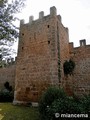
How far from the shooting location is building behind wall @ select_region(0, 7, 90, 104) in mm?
11297

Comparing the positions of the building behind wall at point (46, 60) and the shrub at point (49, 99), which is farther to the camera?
the building behind wall at point (46, 60)

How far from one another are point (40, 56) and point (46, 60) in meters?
0.75

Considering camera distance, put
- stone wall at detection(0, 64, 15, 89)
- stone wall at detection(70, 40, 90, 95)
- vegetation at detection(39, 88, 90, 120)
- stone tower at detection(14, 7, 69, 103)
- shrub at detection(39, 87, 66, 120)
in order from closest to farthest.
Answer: vegetation at detection(39, 88, 90, 120) → shrub at detection(39, 87, 66, 120) → stone tower at detection(14, 7, 69, 103) → stone wall at detection(70, 40, 90, 95) → stone wall at detection(0, 64, 15, 89)

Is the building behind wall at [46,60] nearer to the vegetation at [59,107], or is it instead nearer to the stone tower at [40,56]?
the stone tower at [40,56]

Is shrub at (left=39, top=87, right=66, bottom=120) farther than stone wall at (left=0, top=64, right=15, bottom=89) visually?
No

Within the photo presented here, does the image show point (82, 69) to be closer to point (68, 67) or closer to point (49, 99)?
point (68, 67)

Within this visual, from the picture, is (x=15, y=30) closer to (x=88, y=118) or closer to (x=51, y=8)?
(x=51, y=8)

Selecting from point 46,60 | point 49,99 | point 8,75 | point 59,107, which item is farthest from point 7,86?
point 59,107

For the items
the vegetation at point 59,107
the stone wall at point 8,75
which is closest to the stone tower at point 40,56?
the vegetation at point 59,107

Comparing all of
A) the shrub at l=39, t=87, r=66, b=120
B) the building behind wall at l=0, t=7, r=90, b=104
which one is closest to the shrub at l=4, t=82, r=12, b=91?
the building behind wall at l=0, t=7, r=90, b=104

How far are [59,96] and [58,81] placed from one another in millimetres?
2826

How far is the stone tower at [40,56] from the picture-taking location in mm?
11219

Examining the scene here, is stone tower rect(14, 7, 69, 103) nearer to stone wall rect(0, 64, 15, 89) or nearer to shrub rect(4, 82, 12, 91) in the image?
shrub rect(4, 82, 12, 91)

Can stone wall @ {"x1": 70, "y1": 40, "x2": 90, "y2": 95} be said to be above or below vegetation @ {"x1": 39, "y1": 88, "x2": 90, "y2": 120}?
above
